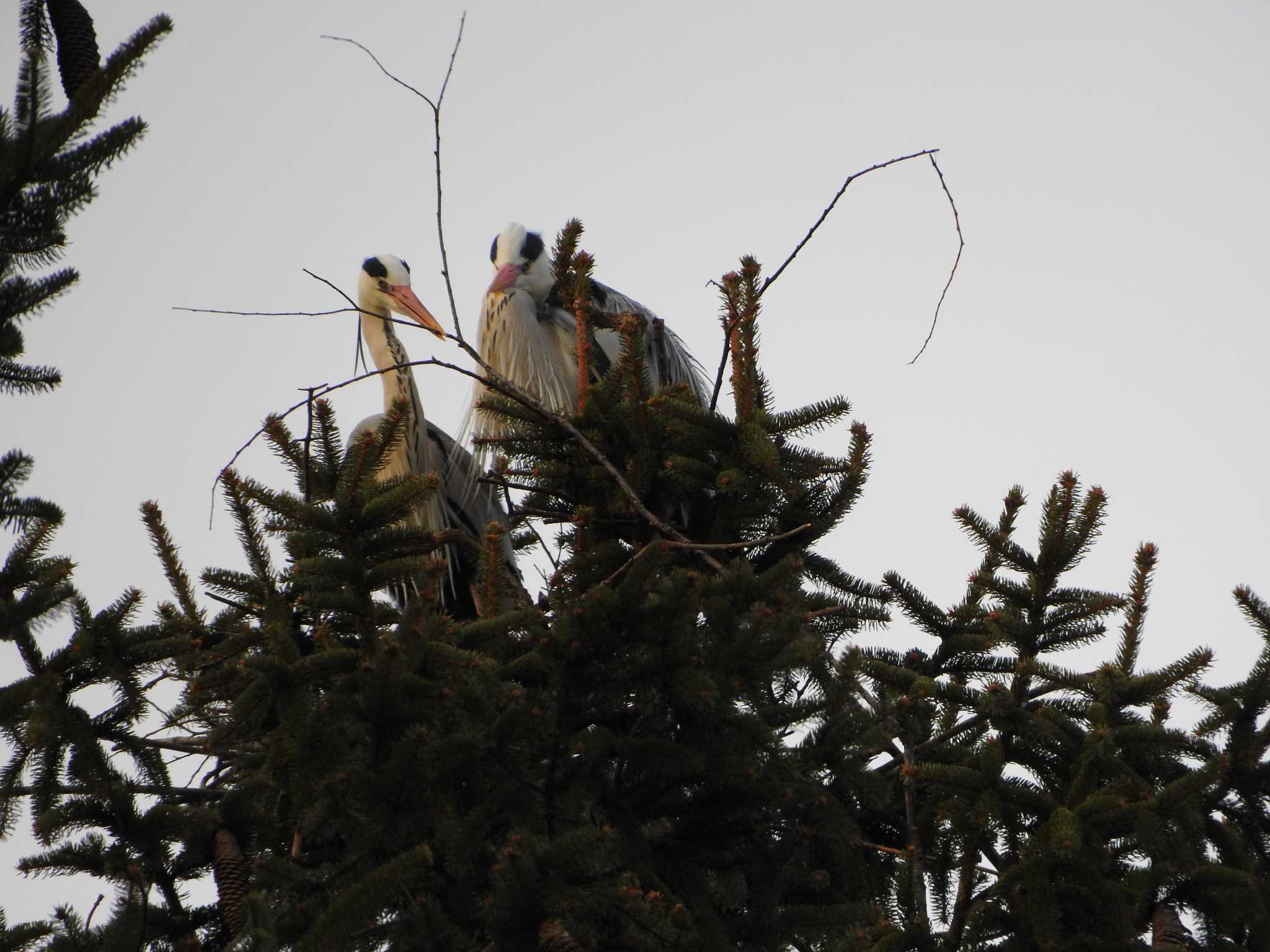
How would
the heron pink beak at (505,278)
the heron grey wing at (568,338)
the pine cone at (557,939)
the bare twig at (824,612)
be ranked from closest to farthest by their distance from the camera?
the pine cone at (557,939), the bare twig at (824,612), the heron grey wing at (568,338), the heron pink beak at (505,278)

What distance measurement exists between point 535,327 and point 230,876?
11.1 ft

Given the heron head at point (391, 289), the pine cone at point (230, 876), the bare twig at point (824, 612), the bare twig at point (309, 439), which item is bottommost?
the pine cone at point (230, 876)

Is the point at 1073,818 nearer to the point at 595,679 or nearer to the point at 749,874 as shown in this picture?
the point at 749,874

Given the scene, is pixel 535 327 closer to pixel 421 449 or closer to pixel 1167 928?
pixel 421 449

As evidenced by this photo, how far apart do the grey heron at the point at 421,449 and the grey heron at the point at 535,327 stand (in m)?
0.21

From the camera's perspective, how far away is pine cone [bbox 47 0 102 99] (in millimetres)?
1775

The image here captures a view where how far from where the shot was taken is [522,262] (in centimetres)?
575

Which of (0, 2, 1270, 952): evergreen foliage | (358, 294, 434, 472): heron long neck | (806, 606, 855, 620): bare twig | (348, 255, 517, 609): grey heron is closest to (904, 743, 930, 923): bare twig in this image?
(0, 2, 1270, 952): evergreen foliage

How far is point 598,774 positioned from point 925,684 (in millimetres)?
907

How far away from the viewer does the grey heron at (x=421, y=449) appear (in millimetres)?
4719

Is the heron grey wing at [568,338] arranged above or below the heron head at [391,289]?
below

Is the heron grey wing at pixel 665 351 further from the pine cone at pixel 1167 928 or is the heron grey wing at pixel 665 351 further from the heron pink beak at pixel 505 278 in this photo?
the pine cone at pixel 1167 928

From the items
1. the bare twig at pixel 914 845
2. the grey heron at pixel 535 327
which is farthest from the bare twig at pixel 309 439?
the grey heron at pixel 535 327

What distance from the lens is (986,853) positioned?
8.70 ft
